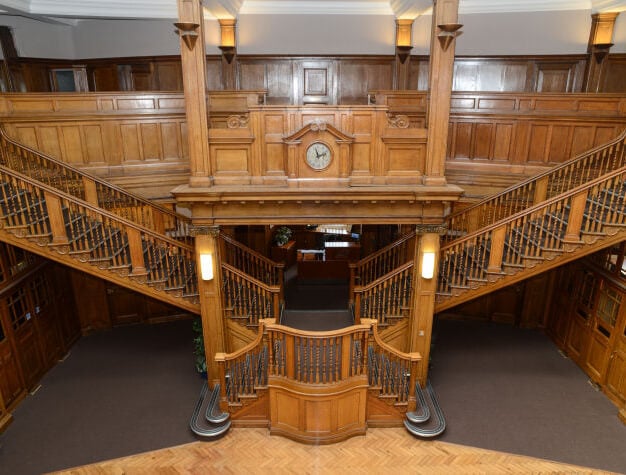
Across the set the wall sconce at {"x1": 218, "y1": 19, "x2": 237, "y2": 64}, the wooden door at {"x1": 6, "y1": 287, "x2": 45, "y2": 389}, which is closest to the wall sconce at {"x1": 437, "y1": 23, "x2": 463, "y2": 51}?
the wall sconce at {"x1": 218, "y1": 19, "x2": 237, "y2": 64}

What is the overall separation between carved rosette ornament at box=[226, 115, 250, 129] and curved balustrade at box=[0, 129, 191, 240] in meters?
1.82

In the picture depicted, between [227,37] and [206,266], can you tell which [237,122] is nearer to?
[206,266]

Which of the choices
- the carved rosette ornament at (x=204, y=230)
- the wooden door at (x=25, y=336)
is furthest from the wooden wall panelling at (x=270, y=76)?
the wooden door at (x=25, y=336)

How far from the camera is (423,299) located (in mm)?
7316

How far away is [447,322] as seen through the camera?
10.7m

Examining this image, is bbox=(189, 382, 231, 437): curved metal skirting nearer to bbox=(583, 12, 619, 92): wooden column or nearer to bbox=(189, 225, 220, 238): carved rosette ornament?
bbox=(189, 225, 220, 238): carved rosette ornament

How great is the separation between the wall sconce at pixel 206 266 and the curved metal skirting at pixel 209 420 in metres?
2.20

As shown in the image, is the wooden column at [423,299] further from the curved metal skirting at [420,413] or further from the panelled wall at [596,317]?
the panelled wall at [596,317]

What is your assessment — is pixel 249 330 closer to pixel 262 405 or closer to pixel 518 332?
pixel 262 405

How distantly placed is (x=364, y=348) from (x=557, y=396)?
162 inches

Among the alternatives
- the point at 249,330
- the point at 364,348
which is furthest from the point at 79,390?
the point at 364,348

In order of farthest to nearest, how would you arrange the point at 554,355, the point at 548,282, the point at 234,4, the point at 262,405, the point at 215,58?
the point at 215,58
the point at 234,4
the point at 548,282
the point at 554,355
the point at 262,405

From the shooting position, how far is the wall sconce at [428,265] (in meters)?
6.98

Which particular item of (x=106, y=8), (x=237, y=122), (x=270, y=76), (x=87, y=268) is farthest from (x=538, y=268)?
(x=106, y=8)
